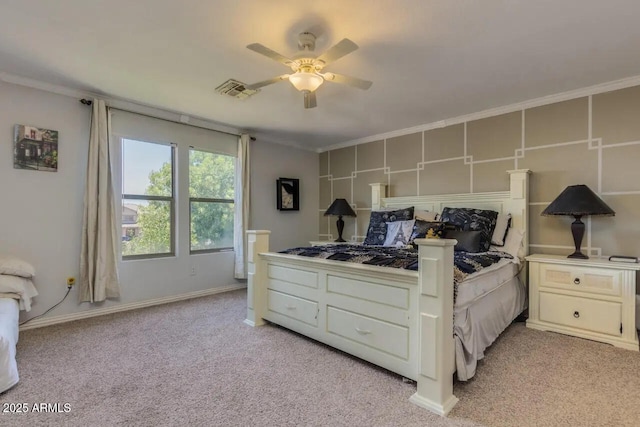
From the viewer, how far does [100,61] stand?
2.54 metres

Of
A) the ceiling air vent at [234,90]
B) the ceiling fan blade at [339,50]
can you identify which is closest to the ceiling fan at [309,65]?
the ceiling fan blade at [339,50]

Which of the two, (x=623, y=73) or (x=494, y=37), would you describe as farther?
(x=623, y=73)

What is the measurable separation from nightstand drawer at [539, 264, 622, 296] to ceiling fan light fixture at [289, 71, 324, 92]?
262 cm

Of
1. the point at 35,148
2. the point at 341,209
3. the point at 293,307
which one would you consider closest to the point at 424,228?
the point at 293,307

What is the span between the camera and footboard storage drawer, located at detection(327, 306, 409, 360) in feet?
6.59

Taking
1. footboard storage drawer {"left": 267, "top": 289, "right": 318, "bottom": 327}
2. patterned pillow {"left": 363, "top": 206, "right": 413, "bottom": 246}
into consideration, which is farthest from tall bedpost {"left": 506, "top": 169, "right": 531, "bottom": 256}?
footboard storage drawer {"left": 267, "top": 289, "right": 318, "bottom": 327}

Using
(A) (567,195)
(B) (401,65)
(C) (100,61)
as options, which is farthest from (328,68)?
(A) (567,195)

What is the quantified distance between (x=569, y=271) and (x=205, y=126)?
14.2 feet

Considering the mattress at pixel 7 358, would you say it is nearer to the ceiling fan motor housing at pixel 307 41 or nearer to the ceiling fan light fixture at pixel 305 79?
the ceiling fan light fixture at pixel 305 79

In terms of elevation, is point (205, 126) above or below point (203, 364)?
above

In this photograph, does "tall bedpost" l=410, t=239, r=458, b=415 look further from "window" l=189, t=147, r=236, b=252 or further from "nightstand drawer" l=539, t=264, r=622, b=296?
"window" l=189, t=147, r=236, b=252

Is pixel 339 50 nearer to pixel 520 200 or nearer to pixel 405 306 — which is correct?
pixel 405 306

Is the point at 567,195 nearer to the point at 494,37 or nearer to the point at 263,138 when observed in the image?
the point at 494,37

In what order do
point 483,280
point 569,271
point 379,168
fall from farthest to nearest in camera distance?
point 379,168 → point 569,271 → point 483,280
